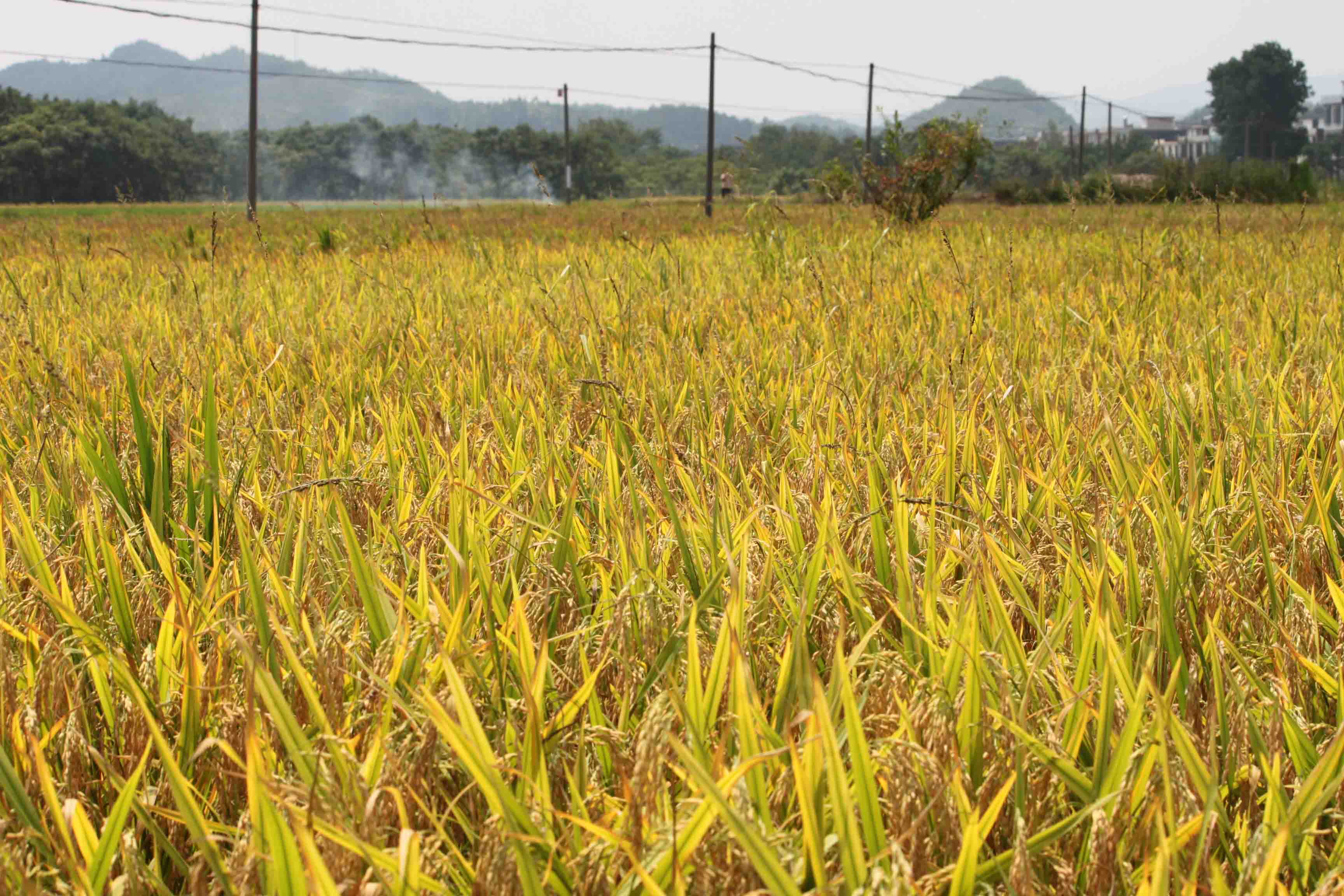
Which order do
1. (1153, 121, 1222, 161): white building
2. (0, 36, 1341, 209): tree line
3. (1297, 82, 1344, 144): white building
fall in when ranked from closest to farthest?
1. (0, 36, 1341, 209): tree line
2. (1153, 121, 1222, 161): white building
3. (1297, 82, 1344, 144): white building

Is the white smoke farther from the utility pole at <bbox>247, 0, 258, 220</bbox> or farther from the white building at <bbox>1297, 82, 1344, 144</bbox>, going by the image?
the white building at <bbox>1297, 82, 1344, 144</bbox>

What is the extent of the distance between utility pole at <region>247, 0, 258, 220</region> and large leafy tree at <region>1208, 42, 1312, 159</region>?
92.6m

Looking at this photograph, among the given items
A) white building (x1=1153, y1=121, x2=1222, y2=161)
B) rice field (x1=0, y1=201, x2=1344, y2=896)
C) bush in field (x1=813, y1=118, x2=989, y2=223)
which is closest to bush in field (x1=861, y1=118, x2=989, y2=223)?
bush in field (x1=813, y1=118, x2=989, y2=223)

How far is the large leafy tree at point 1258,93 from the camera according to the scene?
9362 cm

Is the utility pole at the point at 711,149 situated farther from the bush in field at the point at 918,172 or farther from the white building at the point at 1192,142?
the white building at the point at 1192,142

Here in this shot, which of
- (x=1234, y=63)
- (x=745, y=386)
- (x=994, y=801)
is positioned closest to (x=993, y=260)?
(x=745, y=386)

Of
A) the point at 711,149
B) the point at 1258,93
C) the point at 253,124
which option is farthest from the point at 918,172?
the point at 1258,93

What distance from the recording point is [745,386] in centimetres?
254

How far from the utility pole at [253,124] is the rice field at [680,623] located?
21.5m

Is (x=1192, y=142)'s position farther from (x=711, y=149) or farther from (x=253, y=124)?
(x=253, y=124)

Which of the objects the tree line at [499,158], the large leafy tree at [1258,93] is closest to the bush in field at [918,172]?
the tree line at [499,158]

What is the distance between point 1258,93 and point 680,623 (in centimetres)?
11313

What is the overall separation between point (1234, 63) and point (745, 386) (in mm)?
113779

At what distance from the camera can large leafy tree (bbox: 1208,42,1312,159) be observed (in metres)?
93.6
